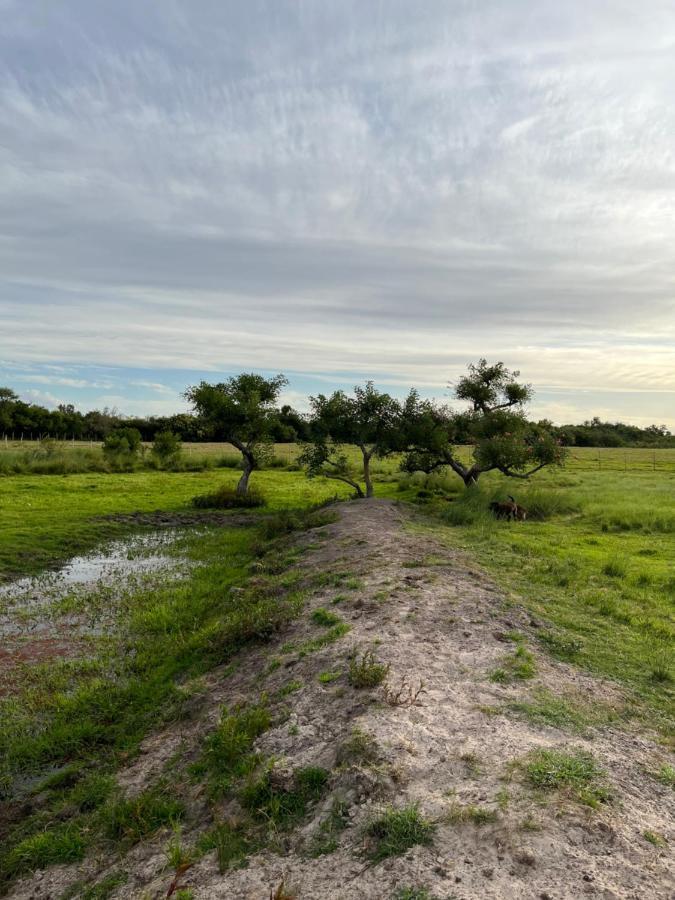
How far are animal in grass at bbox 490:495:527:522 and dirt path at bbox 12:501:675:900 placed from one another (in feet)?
44.1

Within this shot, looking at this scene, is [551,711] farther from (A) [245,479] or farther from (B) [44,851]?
(A) [245,479]

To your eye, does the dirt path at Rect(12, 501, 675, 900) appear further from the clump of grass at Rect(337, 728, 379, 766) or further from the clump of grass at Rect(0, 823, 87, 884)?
the clump of grass at Rect(0, 823, 87, 884)

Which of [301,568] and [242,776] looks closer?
[242,776]

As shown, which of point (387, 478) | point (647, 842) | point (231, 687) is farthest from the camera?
point (387, 478)

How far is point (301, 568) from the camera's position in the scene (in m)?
13.1

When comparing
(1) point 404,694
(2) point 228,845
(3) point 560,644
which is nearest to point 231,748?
(2) point 228,845

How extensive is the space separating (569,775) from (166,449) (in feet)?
134

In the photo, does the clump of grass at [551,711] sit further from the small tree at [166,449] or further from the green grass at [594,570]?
the small tree at [166,449]

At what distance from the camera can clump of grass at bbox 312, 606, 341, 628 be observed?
870 centimetres

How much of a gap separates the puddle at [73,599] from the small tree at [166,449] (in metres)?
25.0

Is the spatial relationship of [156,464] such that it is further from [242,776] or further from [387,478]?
[242,776]

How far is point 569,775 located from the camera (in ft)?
15.0

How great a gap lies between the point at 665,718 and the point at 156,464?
4060 centimetres

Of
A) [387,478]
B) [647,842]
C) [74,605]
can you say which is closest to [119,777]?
[647,842]
